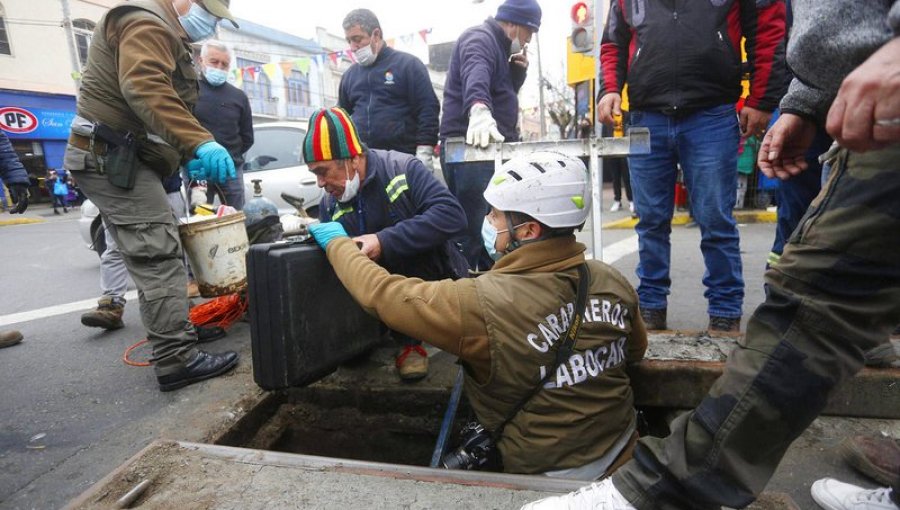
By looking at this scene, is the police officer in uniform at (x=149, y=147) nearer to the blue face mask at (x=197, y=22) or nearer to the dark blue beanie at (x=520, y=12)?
the blue face mask at (x=197, y=22)

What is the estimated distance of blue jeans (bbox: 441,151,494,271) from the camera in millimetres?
3650

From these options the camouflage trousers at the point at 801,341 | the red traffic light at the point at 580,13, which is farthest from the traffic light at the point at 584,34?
the camouflage trousers at the point at 801,341

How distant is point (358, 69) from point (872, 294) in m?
3.93

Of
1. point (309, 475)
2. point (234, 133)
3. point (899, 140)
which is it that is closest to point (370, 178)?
point (309, 475)

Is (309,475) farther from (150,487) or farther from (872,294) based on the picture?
(872,294)

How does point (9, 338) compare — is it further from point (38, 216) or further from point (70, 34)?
point (70, 34)

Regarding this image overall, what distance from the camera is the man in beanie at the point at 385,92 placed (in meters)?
4.13

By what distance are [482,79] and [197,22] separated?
1596 mm

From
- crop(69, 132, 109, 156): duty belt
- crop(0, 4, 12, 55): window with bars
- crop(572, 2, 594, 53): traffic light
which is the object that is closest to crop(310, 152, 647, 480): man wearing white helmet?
crop(69, 132, 109, 156): duty belt

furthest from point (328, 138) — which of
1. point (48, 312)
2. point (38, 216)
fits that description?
point (38, 216)

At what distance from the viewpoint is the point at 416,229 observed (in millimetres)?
2309

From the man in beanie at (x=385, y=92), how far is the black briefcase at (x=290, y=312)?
2.23m

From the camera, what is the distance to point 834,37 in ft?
4.00

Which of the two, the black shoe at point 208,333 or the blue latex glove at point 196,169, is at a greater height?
the blue latex glove at point 196,169
